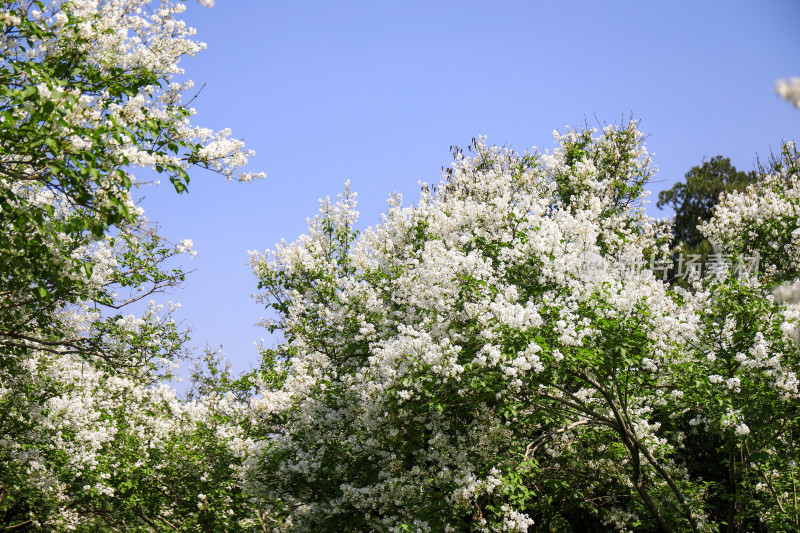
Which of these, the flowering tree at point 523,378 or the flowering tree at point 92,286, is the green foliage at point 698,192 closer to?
the flowering tree at point 523,378

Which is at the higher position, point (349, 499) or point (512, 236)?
point (512, 236)

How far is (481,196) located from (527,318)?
17.6ft

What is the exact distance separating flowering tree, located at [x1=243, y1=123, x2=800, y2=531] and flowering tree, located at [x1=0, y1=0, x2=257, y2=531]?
2427 millimetres

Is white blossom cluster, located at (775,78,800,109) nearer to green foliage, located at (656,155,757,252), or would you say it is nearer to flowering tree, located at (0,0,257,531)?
flowering tree, located at (0,0,257,531)

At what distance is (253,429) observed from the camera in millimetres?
12984

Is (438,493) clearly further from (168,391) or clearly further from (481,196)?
(168,391)

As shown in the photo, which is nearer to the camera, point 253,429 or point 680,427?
point 253,429

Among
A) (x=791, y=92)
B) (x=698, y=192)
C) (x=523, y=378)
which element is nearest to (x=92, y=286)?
(x=523, y=378)

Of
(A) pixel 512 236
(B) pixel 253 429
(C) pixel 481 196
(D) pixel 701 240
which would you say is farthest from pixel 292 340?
(D) pixel 701 240

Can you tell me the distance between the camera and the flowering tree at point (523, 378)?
7.42 meters

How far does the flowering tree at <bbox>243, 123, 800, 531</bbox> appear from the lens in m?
7.42

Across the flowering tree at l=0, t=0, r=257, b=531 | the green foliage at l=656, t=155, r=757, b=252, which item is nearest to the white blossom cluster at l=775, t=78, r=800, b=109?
the flowering tree at l=0, t=0, r=257, b=531

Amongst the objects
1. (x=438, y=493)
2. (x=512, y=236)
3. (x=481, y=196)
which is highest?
(x=481, y=196)

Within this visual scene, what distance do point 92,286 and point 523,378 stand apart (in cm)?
631
